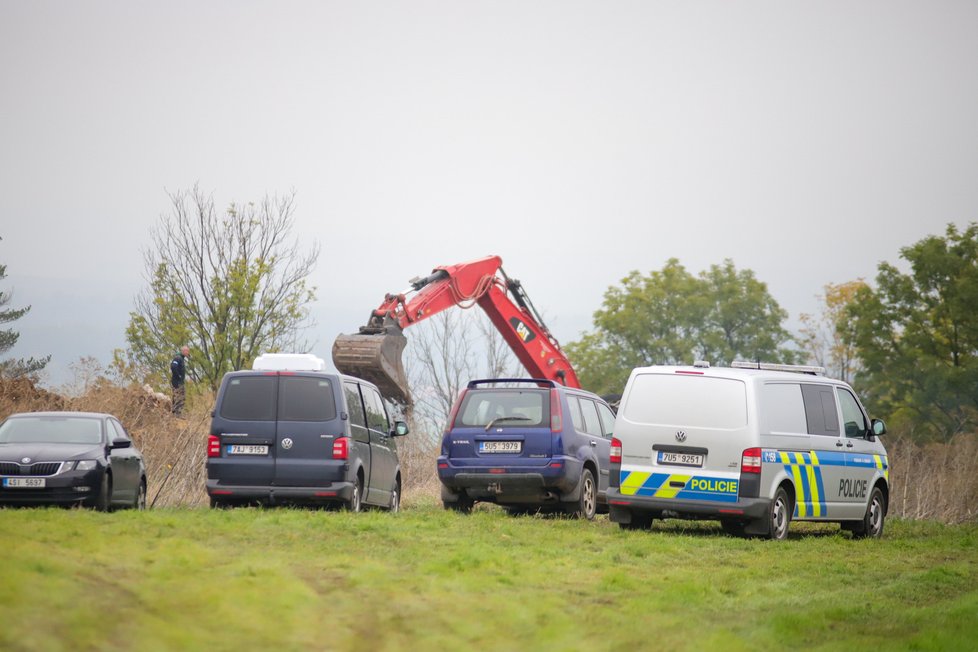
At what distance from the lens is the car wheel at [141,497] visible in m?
18.8

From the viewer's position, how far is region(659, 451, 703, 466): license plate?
1664 cm

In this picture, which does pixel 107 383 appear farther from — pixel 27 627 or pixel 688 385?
pixel 27 627

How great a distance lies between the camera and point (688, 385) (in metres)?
17.0

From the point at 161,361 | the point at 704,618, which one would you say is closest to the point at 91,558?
the point at 704,618

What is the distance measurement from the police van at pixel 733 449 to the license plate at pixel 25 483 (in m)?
7.14

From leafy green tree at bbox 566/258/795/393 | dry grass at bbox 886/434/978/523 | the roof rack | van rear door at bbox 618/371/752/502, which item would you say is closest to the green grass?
van rear door at bbox 618/371/752/502

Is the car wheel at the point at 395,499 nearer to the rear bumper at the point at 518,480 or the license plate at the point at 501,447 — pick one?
the rear bumper at the point at 518,480

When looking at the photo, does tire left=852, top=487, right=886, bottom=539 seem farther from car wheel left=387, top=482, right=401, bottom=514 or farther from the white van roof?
the white van roof

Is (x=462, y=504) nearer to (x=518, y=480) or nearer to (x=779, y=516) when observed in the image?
(x=518, y=480)

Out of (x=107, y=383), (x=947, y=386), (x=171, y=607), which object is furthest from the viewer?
(x=947, y=386)

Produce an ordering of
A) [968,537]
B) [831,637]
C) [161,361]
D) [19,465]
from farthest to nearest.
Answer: [161,361]
[968,537]
[19,465]
[831,637]

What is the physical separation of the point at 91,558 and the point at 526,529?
7326 mm

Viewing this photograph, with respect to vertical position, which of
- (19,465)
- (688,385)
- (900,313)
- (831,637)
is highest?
(900,313)

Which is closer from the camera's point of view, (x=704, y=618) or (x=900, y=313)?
(x=704, y=618)
